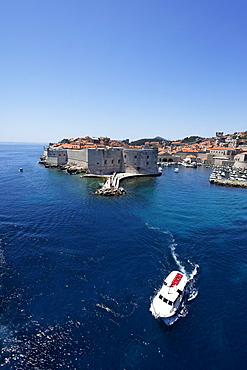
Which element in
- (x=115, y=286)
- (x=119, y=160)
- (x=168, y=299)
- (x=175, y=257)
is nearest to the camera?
(x=168, y=299)

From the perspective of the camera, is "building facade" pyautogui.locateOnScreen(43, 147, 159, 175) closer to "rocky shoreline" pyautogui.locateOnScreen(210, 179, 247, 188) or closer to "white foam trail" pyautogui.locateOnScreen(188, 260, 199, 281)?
"rocky shoreline" pyautogui.locateOnScreen(210, 179, 247, 188)

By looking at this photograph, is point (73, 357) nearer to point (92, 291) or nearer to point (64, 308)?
point (64, 308)

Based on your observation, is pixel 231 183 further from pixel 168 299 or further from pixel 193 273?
pixel 168 299

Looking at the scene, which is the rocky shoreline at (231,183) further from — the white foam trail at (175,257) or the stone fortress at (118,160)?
the white foam trail at (175,257)

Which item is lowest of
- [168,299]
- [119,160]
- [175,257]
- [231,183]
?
[175,257]

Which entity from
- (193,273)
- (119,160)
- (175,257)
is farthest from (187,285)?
(119,160)

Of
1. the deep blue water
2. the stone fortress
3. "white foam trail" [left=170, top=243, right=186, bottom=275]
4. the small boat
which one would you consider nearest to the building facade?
the stone fortress

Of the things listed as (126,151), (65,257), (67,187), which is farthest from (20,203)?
(126,151)
